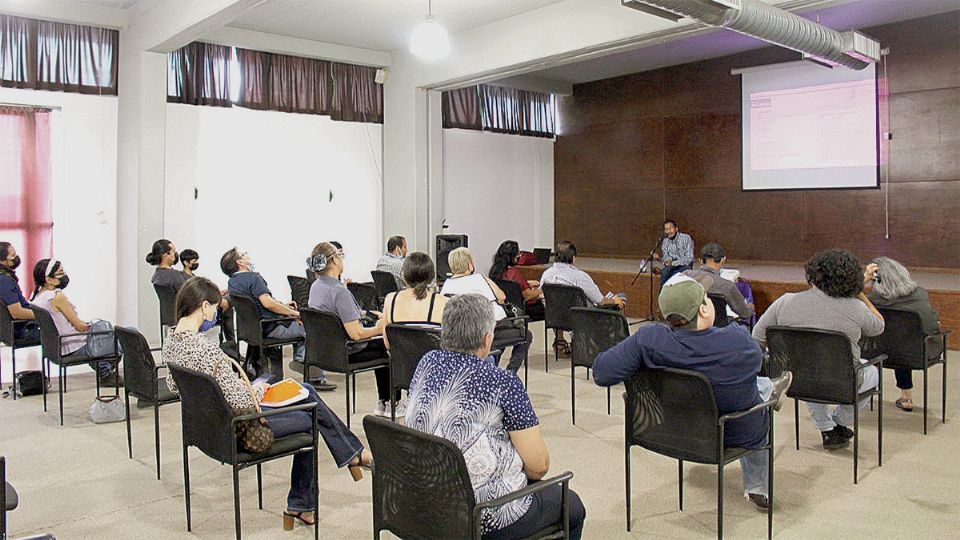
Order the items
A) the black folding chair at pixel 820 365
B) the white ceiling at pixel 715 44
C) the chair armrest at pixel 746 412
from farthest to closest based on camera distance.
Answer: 1. the white ceiling at pixel 715 44
2. the black folding chair at pixel 820 365
3. the chair armrest at pixel 746 412

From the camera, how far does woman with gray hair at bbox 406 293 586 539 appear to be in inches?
88.7

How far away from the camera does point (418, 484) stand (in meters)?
2.23

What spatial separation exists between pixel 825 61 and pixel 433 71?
4.13m

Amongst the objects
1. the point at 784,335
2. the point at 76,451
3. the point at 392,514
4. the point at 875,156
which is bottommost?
the point at 76,451

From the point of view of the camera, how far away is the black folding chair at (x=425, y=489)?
2.10 meters

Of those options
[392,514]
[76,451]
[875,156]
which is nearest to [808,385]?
[392,514]

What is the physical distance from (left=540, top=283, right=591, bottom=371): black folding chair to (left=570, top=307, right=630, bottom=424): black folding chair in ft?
2.80

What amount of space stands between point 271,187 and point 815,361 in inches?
258

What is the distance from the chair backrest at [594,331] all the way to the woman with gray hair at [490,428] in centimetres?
237

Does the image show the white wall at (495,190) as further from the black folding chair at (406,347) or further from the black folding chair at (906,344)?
the black folding chair at (906,344)

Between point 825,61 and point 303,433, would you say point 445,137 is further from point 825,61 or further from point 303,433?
point 303,433

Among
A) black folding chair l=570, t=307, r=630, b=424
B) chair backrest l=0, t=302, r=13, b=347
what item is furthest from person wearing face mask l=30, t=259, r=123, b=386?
black folding chair l=570, t=307, r=630, b=424

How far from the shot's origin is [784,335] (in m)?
3.93

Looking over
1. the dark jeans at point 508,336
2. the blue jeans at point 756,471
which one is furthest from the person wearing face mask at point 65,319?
the blue jeans at point 756,471
